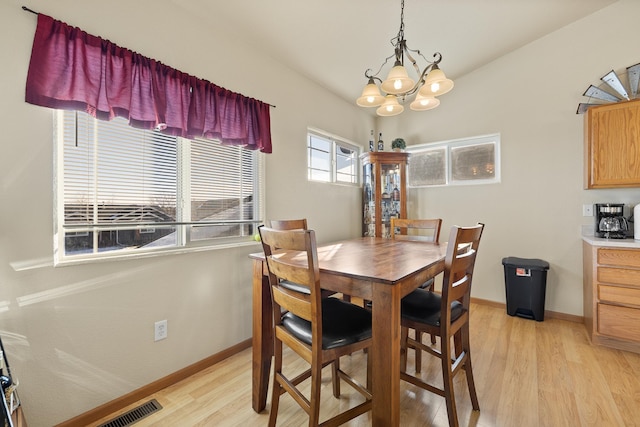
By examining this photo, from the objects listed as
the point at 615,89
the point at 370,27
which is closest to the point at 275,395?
the point at 370,27

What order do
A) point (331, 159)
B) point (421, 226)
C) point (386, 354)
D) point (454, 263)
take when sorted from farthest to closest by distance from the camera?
1. point (331, 159)
2. point (421, 226)
3. point (454, 263)
4. point (386, 354)

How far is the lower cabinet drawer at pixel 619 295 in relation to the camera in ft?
7.18

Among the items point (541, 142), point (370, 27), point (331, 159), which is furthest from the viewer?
point (331, 159)

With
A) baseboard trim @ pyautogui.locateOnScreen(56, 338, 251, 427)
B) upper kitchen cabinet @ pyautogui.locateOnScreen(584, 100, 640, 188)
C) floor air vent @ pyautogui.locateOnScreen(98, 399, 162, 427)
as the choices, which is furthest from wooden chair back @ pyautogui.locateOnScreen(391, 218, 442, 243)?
floor air vent @ pyautogui.locateOnScreen(98, 399, 162, 427)

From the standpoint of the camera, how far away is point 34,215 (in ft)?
4.48

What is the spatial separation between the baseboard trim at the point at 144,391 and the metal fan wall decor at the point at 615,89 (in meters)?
3.99

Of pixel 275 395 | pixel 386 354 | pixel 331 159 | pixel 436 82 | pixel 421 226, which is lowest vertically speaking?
pixel 275 395

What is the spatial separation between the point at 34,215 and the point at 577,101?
4.43 meters

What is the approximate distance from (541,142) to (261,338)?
342cm

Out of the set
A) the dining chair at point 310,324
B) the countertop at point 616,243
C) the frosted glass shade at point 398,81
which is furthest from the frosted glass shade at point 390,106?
the countertop at point 616,243

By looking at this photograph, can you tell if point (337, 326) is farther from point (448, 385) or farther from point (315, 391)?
point (448, 385)

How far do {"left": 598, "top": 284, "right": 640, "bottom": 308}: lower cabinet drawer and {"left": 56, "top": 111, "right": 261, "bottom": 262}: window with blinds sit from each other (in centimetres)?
301

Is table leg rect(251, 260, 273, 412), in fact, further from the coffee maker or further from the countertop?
the coffee maker

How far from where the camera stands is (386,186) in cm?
367
